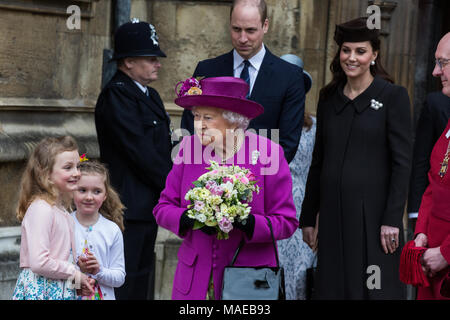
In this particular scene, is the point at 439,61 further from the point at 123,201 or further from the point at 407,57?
the point at 407,57

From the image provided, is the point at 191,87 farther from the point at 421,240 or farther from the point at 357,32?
the point at 421,240

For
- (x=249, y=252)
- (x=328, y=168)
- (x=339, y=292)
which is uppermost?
(x=328, y=168)

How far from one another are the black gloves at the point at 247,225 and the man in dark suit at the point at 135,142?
1.62 meters

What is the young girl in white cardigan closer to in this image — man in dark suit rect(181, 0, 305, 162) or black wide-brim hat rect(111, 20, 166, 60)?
man in dark suit rect(181, 0, 305, 162)

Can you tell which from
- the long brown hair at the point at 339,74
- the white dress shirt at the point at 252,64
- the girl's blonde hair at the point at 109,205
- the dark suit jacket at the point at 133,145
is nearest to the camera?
the girl's blonde hair at the point at 109,205

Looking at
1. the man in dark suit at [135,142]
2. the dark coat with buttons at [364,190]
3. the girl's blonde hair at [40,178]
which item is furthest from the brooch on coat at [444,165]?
the man in dark suit at [135,142]

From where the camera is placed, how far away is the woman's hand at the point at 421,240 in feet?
14.8

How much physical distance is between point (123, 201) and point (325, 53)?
283 centimetres

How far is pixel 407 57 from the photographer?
7938mm

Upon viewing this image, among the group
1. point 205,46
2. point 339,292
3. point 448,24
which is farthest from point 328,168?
point 448,24

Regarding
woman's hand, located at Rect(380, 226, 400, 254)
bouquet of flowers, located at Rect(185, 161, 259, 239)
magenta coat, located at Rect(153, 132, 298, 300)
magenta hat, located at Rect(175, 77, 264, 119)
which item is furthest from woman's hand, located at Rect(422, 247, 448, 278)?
magenta hat, located at Rect(175, 77, 264, 119)

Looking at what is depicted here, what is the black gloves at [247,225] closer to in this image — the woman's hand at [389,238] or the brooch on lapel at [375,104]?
the woman's hand at [389,238]

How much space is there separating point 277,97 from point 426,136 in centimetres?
112

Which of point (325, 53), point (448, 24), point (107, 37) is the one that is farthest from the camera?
point (448, 24)
